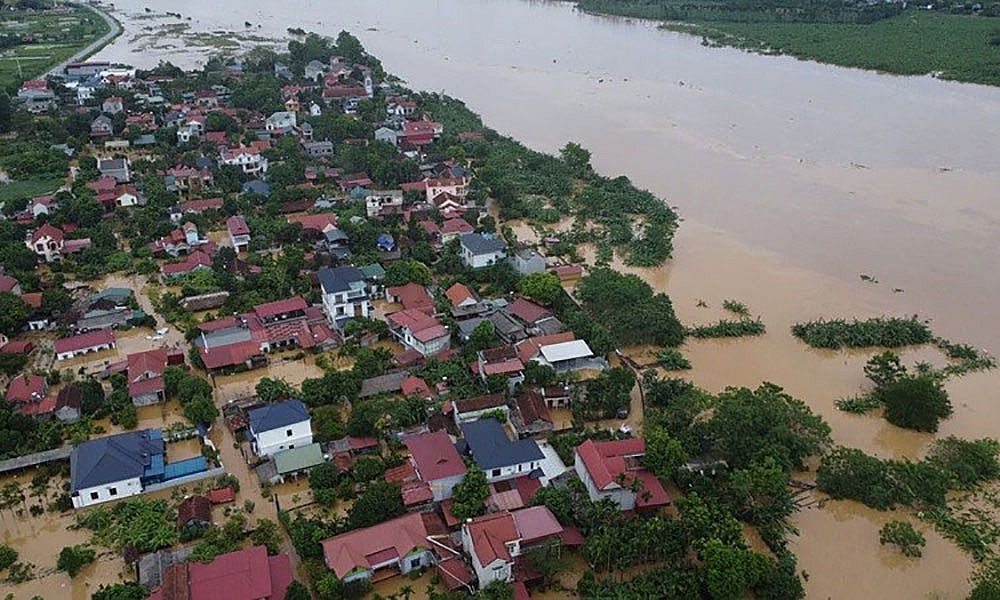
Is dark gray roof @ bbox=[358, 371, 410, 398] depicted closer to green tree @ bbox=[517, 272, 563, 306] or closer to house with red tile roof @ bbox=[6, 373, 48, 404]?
green tree @ bbox=[517, 272, 563, 306]

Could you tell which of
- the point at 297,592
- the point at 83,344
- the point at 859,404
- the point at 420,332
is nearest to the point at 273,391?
the point at 420,332

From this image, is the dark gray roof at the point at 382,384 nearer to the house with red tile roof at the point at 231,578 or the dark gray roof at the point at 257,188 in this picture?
the house with red tile roof at the point at 231,578

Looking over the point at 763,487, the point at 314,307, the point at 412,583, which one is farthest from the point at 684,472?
the point at 314,307

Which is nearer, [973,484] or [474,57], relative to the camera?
[973,484]

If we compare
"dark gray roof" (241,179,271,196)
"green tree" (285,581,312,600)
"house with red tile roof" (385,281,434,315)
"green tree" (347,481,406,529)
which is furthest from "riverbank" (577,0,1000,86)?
"green tree" (285,581,312,600)

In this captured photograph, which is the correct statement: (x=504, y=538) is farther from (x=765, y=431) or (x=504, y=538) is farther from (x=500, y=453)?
(x=765, y=431)

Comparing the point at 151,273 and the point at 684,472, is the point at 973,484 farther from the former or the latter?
the point at 151,273
